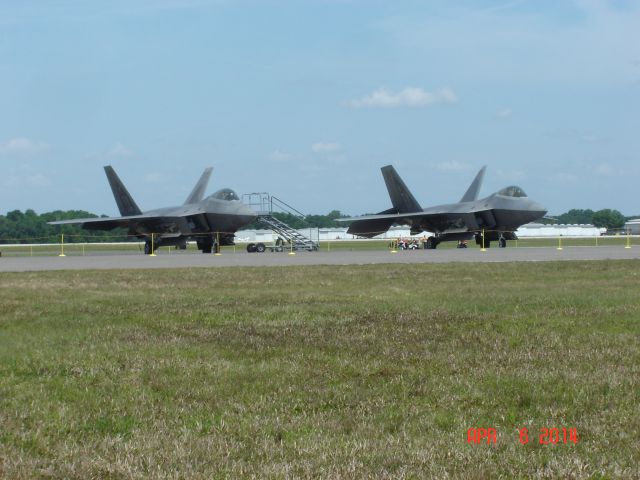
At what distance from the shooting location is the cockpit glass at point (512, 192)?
147 feet

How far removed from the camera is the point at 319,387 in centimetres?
691

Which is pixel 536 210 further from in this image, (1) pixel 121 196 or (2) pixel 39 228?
(2) pixel 39 228

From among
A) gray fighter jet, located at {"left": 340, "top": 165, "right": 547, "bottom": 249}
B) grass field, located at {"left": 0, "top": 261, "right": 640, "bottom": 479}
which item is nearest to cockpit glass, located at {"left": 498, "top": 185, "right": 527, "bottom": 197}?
gray fighter jet, located at {"left": 340, "top": 165, "right": 547, "bottom": 249}

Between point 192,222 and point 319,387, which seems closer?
point 319,387

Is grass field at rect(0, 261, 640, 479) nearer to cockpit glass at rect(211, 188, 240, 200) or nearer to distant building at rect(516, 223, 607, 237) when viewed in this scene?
cockpit glass at rect(211, 188, 240, 200)

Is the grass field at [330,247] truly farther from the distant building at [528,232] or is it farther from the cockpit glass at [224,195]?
the distant building at [528,232]

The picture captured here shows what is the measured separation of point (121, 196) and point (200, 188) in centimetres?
493

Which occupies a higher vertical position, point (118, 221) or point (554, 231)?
point (554, 231)

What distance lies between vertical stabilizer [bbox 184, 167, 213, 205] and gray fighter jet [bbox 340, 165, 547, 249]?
9794mm

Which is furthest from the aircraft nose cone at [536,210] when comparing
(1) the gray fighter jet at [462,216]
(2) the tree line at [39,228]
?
(2) the tree line at [39,228]

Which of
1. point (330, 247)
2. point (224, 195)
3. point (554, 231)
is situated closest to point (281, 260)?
point (224, 195)

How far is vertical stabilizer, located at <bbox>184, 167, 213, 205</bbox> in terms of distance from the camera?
167 ft

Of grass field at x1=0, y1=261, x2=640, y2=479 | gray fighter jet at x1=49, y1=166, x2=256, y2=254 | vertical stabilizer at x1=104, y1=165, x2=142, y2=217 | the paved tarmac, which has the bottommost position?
grass field at x1=0, y1=261, x2=640, y2=479

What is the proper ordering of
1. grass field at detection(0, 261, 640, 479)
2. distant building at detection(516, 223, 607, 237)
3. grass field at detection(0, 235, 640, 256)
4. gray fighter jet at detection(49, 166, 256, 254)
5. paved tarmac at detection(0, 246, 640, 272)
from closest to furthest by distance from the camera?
grass field at detection(0, 261, 640, 479), paved tarmac at detection(0, 246, 640, 272), gray fighter jet at detection(49, 166, 256, 254), grass field at detection(0, 235, 640, 256), distant building at detection(516, 223, 607, 237)
